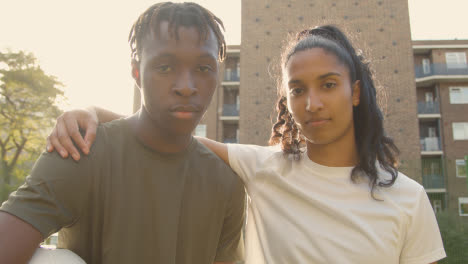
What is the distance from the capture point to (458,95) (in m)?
26.8

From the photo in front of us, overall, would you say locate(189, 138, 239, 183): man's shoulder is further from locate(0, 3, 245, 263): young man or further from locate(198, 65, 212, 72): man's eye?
locate(198, 65, 212, 72): man's eye

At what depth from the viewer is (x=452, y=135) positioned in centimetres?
2597

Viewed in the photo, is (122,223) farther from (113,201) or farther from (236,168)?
(236,168)

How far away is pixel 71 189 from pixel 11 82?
23.4 metres

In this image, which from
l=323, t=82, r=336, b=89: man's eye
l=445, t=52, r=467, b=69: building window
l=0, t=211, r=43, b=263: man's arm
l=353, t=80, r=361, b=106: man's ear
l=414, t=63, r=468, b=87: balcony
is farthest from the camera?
l=445, t=52, r=467, b=69: building window

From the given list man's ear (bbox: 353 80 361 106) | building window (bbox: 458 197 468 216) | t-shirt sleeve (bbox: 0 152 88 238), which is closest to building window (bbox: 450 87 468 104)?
building window (bbox: 458 197 468 216)

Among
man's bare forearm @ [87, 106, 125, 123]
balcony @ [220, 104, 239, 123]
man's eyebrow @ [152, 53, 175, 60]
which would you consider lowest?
man's bare forearm @ [87, 106, 125, 123]

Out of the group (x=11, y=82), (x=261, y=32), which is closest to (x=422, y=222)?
(x=261, y=32)

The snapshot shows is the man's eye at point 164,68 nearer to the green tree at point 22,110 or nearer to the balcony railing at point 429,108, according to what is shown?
the green tree at point 22,110

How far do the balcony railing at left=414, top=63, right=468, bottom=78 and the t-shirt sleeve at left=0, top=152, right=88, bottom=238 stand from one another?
3000cm

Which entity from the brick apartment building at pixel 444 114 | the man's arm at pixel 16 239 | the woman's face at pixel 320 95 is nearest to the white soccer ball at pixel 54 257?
the man's arm at pixel 16 239

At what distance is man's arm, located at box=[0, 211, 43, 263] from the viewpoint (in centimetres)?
124

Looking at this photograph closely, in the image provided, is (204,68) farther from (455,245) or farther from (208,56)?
(455,245)

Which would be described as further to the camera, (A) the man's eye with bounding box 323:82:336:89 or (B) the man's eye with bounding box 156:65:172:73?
(A) the man's eye with bounding box 323:82:336:89
